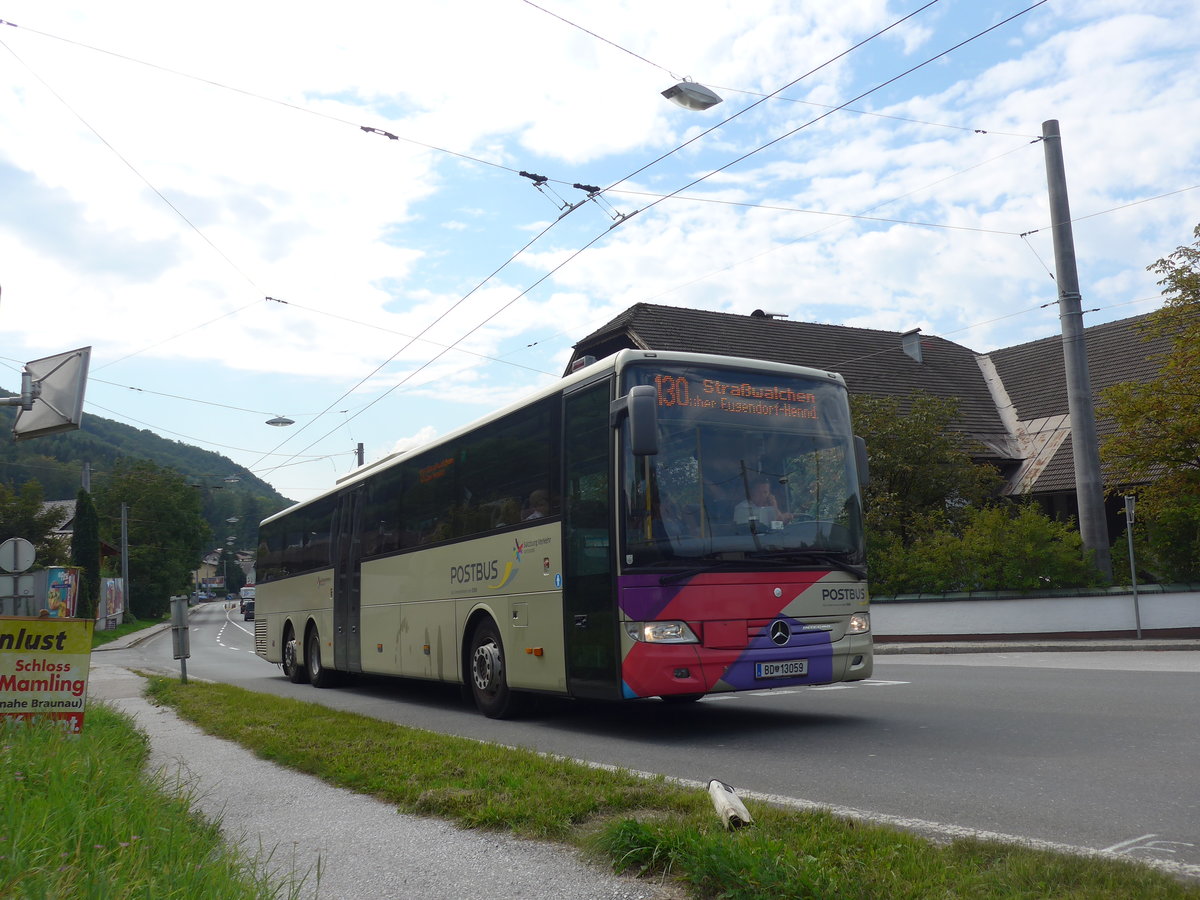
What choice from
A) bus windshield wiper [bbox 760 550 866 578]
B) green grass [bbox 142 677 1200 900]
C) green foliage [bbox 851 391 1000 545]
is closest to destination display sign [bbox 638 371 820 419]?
bus windshield wiper [bbox 760 550 866 578]

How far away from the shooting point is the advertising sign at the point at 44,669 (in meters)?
7.72

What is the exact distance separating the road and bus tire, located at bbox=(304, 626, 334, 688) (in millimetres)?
2736

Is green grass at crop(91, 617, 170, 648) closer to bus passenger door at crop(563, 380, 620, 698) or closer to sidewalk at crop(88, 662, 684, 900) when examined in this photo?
bus passenger door at crop(563, 380, 620, 698)

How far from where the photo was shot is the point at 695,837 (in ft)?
14.5

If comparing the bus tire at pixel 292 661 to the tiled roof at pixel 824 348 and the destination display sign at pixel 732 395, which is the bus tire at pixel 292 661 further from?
the tiled roof at pixel 824 348

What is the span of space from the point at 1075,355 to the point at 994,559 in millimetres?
4612

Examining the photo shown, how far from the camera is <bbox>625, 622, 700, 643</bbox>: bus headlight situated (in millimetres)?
8641

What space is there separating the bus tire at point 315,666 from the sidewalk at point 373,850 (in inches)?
397

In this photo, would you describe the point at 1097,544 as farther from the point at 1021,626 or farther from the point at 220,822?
the point at 220,822

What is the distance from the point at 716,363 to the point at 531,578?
2716 mm

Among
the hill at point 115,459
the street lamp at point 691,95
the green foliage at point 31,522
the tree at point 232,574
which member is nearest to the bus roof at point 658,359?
the street lamp at point 691,95

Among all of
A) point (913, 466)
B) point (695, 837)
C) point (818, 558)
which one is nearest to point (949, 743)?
point (818, 558)

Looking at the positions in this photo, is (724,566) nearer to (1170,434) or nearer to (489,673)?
(489,673)

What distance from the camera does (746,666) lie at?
882 centimetres
